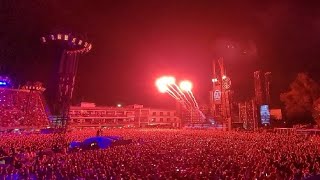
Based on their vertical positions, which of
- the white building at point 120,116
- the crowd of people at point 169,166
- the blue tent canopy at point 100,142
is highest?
the white building at point 120,116

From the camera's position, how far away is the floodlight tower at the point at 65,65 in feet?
95.9

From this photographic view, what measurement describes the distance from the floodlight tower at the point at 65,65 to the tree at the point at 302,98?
31736 mm

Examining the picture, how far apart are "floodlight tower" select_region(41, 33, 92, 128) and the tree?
1249 inches

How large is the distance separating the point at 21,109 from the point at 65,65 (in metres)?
21.3

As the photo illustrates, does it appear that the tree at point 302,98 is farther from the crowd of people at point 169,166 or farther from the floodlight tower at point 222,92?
the crowd of people at point 169,166

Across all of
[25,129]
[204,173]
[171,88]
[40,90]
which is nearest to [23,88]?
[40,90]

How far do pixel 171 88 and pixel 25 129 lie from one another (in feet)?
79.3

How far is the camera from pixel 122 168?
39.5 feet

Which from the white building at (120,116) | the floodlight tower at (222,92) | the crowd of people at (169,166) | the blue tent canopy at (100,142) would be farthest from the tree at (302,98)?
the blue tent canopy at (100,142)

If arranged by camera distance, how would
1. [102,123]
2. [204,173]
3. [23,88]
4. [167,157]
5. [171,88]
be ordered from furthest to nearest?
[102,123], [23,88], [171,88], [167,157], [204,173]

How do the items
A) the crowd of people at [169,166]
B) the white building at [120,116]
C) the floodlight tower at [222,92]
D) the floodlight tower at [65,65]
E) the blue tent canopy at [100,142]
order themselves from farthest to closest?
the white building at [120,116] → the floodlight tower at [222,92] → the floodlight tower at [65,65] → the blue tent canopy at [100,142] → the crowd of people at [169,166]

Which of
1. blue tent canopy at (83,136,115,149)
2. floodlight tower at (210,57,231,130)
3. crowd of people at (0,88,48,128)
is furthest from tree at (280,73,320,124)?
crowd of people at (0,88,48,128)

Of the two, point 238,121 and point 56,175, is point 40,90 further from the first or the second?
point 56,175

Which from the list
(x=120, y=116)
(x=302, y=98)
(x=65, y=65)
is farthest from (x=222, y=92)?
(x=120, y=116)
